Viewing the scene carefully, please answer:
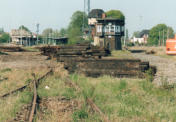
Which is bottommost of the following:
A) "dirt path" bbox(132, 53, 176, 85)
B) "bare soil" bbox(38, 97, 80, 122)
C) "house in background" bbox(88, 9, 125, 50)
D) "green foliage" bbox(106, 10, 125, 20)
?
"bare soil" bbox(38, 97, 80, 122)

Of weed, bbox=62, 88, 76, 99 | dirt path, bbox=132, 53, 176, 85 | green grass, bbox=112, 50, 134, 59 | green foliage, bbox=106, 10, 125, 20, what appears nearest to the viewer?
weed, bbox=62, 88, 76, 99

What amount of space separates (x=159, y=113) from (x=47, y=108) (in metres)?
2.55

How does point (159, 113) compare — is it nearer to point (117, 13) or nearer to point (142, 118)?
point (142, 118)

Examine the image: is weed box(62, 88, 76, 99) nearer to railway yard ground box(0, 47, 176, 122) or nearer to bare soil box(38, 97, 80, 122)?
railway yard ground box(0, 47, 176, 122)

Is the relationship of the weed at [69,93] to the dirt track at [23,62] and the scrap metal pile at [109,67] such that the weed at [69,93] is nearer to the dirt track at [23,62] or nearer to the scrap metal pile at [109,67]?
the scrap metal pile at [109,67]

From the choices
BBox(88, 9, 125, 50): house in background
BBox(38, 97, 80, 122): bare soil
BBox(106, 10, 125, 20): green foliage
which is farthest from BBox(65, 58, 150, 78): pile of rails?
BBox(106, 10, 125, 20): green foliage

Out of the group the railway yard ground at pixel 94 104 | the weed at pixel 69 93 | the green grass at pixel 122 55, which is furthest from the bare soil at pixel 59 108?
the green grass at pixel 122 55

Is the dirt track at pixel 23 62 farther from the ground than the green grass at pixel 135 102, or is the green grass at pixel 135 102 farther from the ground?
the dirt track at pixel 23 62

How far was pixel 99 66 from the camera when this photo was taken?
12.0 meters

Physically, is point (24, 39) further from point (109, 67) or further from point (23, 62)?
point (109, 67)

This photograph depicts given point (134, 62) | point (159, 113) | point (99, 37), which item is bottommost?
point (159, 113)

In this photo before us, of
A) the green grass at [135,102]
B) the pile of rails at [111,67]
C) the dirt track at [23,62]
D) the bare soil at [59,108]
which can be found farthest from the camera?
the dirt track at [23,62]

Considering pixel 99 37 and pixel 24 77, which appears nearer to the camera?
pixel 24 77

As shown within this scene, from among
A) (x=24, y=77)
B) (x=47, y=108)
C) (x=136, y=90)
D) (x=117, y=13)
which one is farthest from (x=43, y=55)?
(x=117, y=13)
